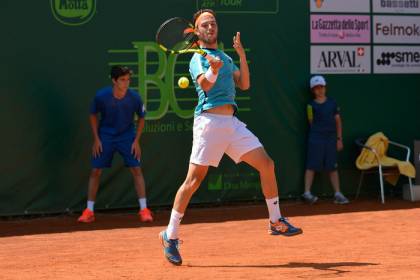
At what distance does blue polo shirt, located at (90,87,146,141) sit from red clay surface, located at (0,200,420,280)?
0.94m

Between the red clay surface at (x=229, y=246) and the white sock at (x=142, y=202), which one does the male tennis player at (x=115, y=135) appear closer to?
the white sock at (x=142, y=202)

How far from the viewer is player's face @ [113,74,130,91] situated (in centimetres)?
898

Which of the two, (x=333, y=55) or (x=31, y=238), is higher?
(x=333, y=55)

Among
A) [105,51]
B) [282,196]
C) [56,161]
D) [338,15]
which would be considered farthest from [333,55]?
[56,161]

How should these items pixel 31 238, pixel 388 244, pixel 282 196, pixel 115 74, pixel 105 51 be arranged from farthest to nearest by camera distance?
pixel 282 196 → pixel 105 51 → pixel 115 74 → pixel 31 238 → pixel 388 244

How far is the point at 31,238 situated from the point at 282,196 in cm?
346

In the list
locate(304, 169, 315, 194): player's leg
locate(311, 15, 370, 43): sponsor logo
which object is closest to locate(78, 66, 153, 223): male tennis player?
locate(304, 169, 315, 194): player's leg

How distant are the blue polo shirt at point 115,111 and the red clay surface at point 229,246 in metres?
0.94

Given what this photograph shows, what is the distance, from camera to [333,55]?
34.9 feet

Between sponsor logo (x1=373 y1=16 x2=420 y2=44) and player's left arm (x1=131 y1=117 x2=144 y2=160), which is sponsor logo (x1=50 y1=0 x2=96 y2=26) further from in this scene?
sponsor logo (x1=373 y1=16 x2=420 y2=44)

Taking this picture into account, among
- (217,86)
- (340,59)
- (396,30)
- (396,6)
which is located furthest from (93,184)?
(396,6)

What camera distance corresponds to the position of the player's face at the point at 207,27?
629 cm

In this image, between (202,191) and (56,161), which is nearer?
(56,161)

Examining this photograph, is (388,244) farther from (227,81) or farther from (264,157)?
(227,81)
